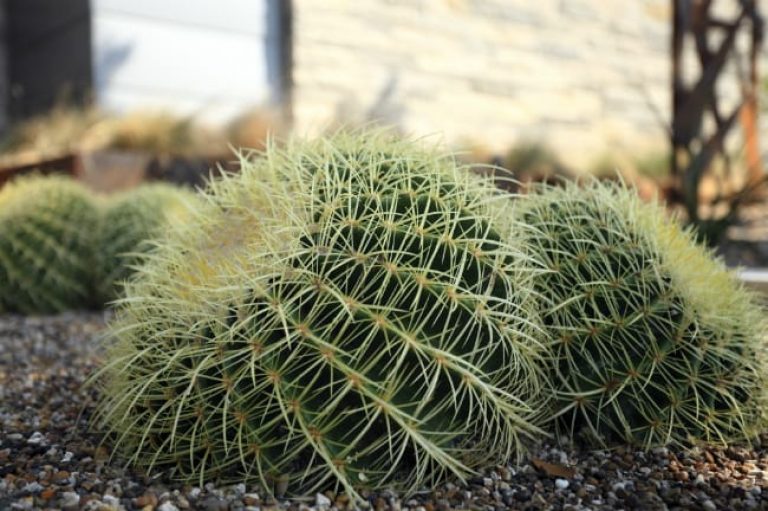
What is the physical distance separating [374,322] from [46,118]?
641 cm

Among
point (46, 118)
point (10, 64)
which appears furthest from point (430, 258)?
point (10, 64)

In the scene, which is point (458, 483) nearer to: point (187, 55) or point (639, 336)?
point (639, 336)

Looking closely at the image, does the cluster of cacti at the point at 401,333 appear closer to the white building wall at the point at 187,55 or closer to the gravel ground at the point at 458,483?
the gravel ground at the point at 458,483

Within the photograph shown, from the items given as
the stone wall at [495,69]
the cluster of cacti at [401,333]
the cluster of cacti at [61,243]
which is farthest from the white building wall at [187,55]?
the cluster of cacti at [401,333]

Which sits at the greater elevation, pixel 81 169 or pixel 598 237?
pixel 598 237

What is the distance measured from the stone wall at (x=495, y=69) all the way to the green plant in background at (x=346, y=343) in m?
5.74

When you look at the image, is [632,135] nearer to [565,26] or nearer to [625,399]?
[565,26]

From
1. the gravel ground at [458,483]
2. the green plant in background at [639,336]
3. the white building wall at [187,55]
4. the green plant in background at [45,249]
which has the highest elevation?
the white building wall at [187,55]

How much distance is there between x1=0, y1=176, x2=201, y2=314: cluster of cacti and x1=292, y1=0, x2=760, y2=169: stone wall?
3508mm

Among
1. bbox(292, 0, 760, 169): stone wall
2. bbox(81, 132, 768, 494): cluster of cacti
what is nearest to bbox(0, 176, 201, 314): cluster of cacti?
bbox(81, 132, 768, 494): cluster of cacti

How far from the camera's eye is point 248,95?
25.8 feet

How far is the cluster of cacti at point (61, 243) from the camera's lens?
13.1 feet

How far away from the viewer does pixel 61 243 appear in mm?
4102

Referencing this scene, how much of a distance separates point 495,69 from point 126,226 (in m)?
6.49
